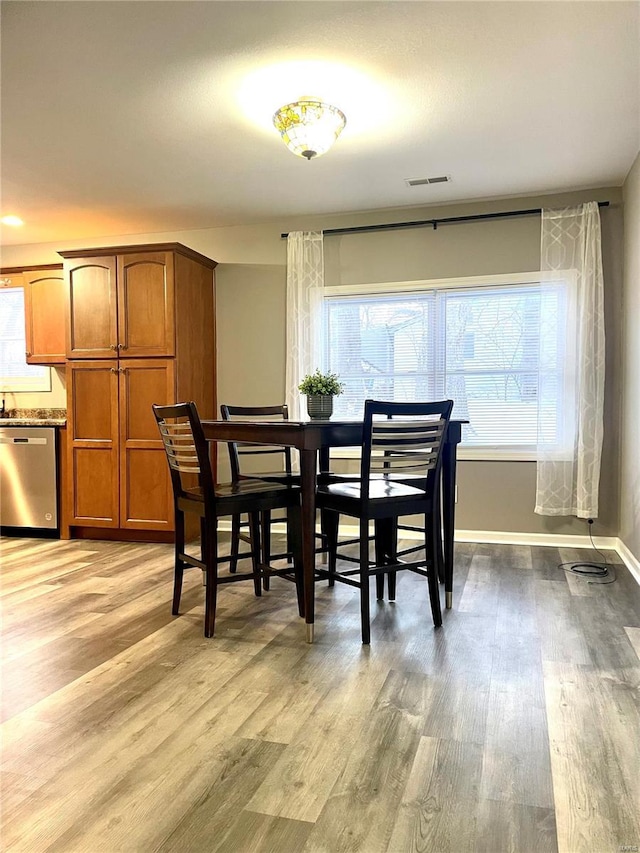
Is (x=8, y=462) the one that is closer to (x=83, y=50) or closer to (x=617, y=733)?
(x=83, y=50)

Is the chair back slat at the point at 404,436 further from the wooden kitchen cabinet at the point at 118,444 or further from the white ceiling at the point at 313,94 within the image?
the wooden kitchen cabinet at the point at 118,444

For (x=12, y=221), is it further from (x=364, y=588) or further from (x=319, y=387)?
(x=364, y=588)

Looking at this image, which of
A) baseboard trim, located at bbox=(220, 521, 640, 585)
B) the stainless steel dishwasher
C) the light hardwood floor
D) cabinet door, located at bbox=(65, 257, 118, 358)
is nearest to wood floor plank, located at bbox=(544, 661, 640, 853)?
the light hardwood floor

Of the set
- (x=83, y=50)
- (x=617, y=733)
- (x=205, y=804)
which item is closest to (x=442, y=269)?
(x=83, y=50)

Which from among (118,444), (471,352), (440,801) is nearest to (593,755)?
(440,801)

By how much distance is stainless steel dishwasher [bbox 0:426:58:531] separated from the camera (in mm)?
4707

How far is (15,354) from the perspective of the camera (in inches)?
215

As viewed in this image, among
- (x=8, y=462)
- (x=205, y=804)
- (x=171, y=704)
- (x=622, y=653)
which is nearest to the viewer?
(x=205, y=804)

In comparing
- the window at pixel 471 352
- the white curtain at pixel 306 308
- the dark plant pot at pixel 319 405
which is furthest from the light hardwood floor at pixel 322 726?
the white curtain at pixel 306 308

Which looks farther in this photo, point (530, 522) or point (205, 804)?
point (530, 522)

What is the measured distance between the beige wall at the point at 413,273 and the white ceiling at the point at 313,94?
26 cm

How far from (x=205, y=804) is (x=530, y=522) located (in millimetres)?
3437

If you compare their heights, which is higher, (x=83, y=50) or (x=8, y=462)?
(x=83, y=50)

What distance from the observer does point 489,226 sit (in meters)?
4.42
